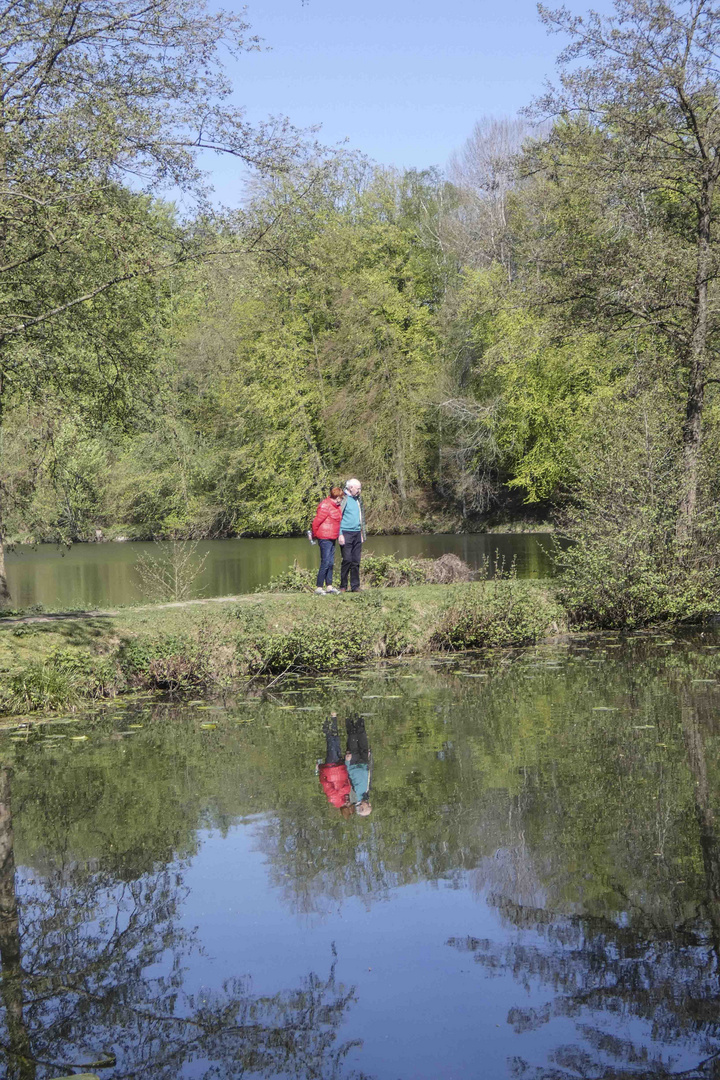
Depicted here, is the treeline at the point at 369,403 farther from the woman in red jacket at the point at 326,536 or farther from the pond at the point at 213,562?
the woman in red jacket at the point at 326,536

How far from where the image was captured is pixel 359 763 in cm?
1147

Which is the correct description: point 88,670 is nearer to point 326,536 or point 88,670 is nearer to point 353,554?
point 326,536

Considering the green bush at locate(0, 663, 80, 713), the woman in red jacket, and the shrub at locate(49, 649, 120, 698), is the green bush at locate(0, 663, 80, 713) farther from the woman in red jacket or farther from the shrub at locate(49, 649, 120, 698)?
the woman in red jacket

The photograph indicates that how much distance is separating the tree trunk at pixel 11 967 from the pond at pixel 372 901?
0.02 m

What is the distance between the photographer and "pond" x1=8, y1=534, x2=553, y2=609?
2871 centimetres

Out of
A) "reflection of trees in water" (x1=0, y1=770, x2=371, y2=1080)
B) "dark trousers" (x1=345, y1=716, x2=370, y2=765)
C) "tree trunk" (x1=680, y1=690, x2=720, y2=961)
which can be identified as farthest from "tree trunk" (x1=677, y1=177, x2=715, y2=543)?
"reflection of trees in water" (x1=0, y1=770, x2=371, y2=1080)

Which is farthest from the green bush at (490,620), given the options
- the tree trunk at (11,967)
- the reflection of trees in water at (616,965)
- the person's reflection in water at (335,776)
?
the reflection of trees in water at (616,965)

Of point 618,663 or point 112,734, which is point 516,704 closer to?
point 618,663

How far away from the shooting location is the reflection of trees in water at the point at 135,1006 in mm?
5566

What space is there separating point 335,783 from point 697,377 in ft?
41.7

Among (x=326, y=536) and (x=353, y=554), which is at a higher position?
(x=326, y=536)

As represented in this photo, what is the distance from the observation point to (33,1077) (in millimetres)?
5352

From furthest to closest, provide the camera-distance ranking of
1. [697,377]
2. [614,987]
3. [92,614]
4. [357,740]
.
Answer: [697,377] → [92,614] → [357,740] → [614,987]

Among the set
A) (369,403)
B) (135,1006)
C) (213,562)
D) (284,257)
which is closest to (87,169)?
(284,257)
